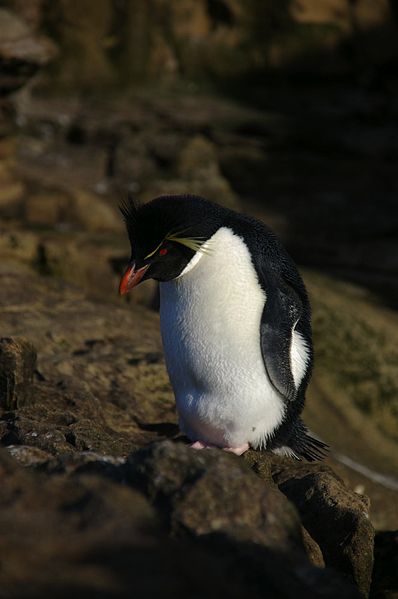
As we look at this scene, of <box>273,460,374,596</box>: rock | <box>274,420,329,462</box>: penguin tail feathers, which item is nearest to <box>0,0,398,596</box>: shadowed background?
<box>274,420,329,462</box>: penguin tail feathers

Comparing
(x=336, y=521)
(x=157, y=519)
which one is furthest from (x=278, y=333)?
(x=157, y=519)

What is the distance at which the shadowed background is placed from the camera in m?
6.35

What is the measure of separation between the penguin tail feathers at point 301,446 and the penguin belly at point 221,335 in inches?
12.2

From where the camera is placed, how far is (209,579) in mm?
2277

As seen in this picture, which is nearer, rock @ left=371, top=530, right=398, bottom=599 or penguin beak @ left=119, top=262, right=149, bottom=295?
rock @ left=371, top=530, right=398, bottom=599

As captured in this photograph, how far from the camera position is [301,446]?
472cm

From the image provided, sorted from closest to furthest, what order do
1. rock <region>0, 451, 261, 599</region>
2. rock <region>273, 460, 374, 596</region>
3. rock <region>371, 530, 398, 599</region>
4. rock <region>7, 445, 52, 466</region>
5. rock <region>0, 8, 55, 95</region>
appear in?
rock <region>0, 451, 261, 599</region> < rock <region>7, 445, 52, 466</region> < rock <region>273, 460, 374, 596</region> < rock <region>371, 530, 398, 599</region> < rock <region>0, 8, 55, 95</region>

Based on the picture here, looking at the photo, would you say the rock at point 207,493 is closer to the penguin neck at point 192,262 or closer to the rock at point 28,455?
the rock at point 28,455

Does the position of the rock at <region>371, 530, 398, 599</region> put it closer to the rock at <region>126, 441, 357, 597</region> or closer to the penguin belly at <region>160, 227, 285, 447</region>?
the penguin belly at <region>160, 227, 285, 447</region>

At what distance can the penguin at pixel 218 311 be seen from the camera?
14.1 feet

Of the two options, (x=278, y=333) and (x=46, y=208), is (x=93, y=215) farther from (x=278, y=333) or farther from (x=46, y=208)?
(x=278, y=333)

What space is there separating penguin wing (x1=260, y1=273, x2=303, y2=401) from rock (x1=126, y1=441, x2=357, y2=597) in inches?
55.4

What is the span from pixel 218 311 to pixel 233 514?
1.65 meters

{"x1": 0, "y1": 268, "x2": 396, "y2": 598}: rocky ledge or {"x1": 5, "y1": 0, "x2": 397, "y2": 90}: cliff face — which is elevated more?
{"x1": 0, "y1": 268, "x2": 396, "y2": 598}: rocky ledge
